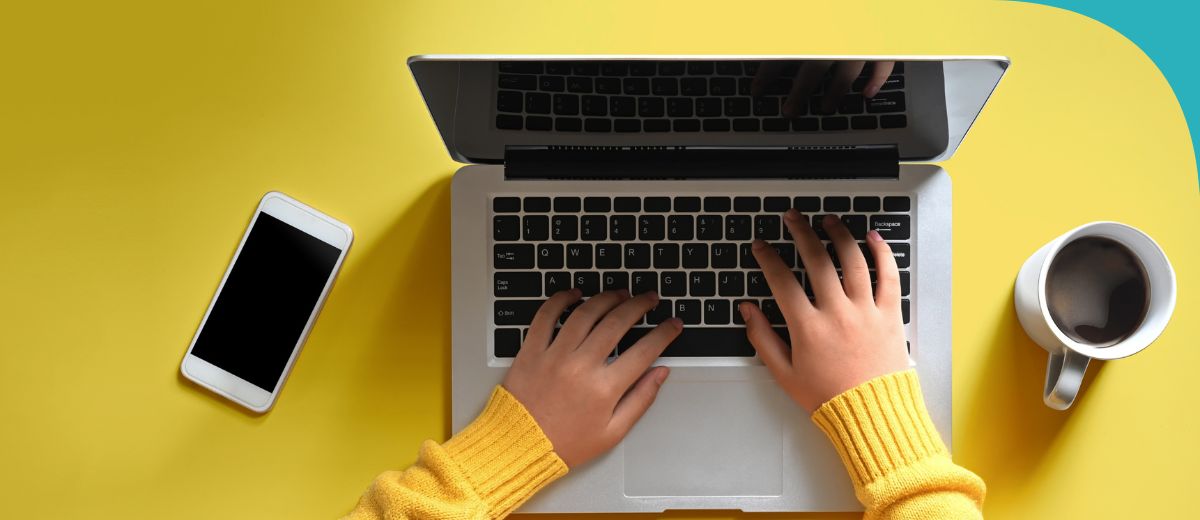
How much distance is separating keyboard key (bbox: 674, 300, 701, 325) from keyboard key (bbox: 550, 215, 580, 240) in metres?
0.13

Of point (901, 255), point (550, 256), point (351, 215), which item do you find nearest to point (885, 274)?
point (901, 255)

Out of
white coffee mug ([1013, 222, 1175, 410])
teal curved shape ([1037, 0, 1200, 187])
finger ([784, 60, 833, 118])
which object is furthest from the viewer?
teal curved shape ([1037, 0, 1200, 187])

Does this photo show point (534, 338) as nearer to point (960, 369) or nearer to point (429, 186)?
point (429, 186)

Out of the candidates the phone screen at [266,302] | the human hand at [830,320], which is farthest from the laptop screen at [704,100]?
the phone screen at [266,302]

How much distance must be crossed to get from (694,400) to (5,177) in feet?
2.65

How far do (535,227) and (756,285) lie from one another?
24 centimetres

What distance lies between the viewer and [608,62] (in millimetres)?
598

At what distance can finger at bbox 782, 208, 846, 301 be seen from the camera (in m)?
0.73

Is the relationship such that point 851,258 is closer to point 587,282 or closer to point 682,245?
point 682,245

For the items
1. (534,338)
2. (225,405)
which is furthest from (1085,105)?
(225,405)

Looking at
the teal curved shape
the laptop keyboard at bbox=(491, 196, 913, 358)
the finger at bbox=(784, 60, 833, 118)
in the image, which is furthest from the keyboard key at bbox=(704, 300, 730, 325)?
the teal curved shape

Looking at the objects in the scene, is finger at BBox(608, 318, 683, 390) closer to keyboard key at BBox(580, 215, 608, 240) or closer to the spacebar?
the spacebar

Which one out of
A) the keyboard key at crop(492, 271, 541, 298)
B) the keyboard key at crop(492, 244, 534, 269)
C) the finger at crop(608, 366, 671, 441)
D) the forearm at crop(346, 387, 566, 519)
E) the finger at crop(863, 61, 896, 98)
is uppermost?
the finger at crop(863, 61, 896, 98)

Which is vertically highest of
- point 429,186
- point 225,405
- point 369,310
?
point 429,186
